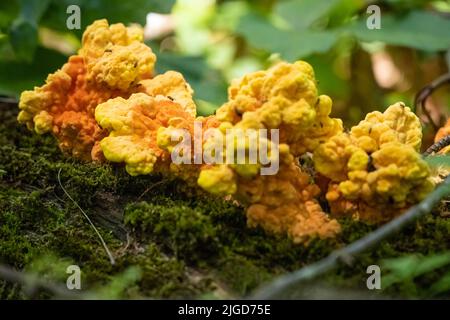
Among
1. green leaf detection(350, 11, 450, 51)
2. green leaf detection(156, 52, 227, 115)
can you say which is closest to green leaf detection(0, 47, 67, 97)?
green leaf detection(156, 52, 227, 115)

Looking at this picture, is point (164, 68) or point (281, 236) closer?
point (281, 236)

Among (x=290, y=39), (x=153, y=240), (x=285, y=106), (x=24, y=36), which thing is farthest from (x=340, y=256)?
(x=24, y=36)

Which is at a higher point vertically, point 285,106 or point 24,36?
point 24,36

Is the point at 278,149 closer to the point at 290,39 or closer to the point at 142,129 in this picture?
the point at 142,129

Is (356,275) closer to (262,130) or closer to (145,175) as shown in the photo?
(262,130)
